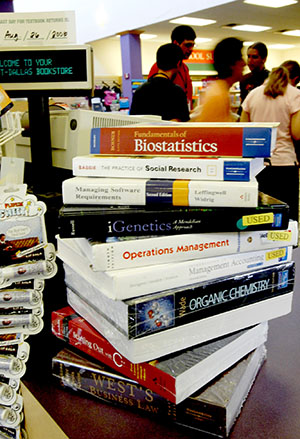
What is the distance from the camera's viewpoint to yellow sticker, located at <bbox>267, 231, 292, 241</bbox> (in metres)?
0.74

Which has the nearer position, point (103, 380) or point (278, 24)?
point (103, 380)

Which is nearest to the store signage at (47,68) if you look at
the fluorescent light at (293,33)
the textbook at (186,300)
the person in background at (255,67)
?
the textbook at (186,300)

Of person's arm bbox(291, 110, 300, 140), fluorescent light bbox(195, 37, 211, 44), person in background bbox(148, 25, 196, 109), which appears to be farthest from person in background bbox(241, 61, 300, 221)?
fluorescent light bbox(195, 37, 211, 44)

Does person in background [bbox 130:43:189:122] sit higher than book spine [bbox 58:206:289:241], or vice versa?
person in background [bbox 130:43:189:122]

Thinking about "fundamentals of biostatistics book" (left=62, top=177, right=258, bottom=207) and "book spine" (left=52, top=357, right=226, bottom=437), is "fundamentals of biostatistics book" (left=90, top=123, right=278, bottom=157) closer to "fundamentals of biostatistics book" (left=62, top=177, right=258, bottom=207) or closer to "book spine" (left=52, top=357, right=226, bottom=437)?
"fundamentals of biostatistics book" (left=62, top=177, right=258, bottom=207)

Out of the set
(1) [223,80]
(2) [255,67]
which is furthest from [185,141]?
(2) [255,67]

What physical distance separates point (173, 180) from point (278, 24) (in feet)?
30.5

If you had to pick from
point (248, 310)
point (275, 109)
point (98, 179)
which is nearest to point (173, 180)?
point (98, 179)

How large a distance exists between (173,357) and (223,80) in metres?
1.95

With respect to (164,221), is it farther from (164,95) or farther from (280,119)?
(280,119)

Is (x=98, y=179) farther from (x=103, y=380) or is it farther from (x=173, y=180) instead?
(x=103, y=380)

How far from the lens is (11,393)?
0.68 metres

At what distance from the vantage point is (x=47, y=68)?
34.2 inches

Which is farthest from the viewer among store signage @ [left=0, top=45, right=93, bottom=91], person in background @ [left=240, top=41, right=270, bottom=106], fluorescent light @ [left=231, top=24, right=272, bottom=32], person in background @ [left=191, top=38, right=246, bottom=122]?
fluorescent light @ [left=231, top=24, right=272, bottom=32]
